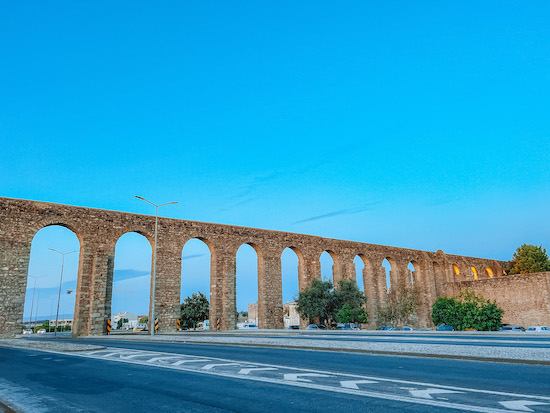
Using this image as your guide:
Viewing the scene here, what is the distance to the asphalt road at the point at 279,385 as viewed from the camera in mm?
5312

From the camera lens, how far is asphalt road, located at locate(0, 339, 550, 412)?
5.31 metres

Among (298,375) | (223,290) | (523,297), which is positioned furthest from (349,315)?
(298,375)

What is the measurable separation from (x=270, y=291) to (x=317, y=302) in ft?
15.2

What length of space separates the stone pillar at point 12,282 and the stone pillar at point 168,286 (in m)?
9.37

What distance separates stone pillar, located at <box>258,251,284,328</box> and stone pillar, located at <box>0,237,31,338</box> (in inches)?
760

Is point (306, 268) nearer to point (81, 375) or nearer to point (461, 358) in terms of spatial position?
point (461, 358)

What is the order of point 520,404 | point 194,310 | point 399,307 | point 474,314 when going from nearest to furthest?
point 520,404 < point 474,314 < point 399,307 < point 194,310

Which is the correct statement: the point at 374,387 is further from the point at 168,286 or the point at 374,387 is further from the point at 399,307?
the point at 399,307

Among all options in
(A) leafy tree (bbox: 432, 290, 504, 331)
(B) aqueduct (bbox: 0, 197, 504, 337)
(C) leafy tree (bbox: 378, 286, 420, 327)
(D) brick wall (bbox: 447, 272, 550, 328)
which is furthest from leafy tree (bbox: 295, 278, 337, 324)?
(D) brick wall (bbox: 447, 272, 550, 328)

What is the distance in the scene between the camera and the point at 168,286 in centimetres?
3447

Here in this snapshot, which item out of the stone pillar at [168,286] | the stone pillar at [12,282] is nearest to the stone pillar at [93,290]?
the stone pillar at [12,282]

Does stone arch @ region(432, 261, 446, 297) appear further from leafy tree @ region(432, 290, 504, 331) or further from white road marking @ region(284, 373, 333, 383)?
white road marking @ region(284, 373, 333, 383)

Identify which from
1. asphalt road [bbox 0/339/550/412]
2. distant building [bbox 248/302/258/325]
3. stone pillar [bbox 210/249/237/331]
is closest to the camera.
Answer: asphalt road [bbox 0/339/550/412]

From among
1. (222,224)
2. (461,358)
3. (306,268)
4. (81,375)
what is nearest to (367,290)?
(306,268)
